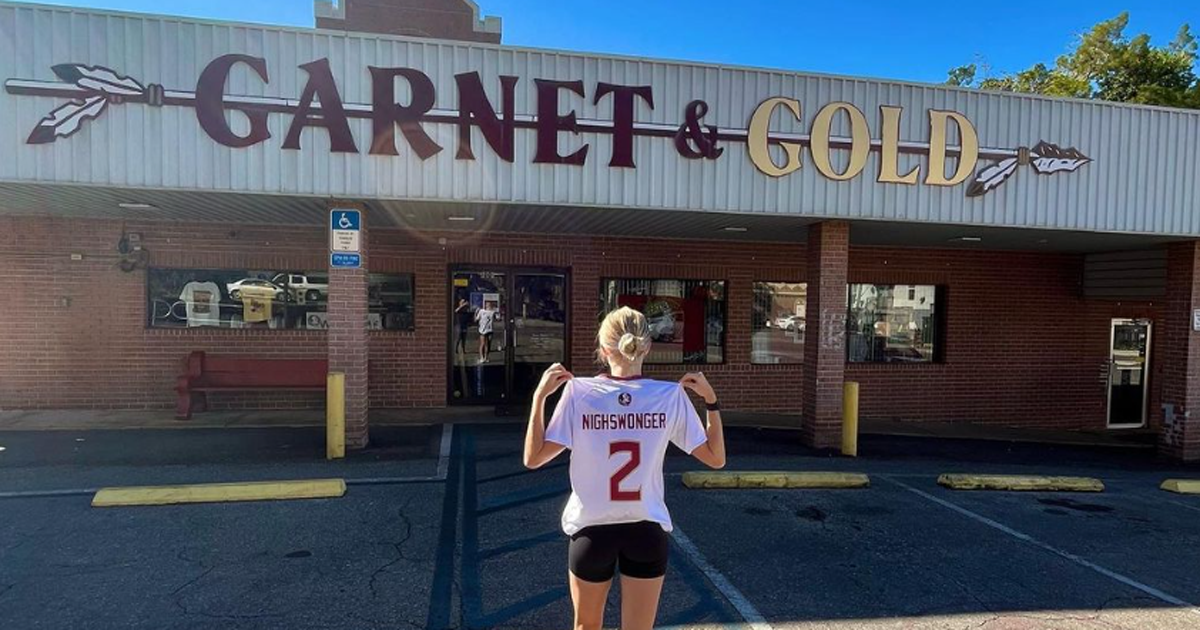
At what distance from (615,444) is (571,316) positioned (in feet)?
29.1

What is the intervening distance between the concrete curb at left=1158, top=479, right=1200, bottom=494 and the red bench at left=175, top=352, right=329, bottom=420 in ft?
37.1

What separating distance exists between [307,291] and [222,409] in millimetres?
2250

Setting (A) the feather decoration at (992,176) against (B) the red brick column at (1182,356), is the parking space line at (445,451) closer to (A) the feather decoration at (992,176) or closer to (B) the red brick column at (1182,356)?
(A) the feather decoration at (992,176)

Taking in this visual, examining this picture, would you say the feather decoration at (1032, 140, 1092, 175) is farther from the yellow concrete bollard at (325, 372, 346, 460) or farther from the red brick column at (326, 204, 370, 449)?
the yellow concrete bollard at (325, 372, 346, 460)

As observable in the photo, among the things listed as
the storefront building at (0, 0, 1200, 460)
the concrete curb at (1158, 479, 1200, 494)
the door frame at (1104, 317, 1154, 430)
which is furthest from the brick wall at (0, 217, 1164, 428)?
Answer: the concrete curb at (1158, 479, 1200, 494)

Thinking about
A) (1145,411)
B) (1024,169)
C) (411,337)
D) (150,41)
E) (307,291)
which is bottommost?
(1145,411)

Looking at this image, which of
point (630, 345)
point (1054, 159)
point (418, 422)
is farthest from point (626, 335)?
point (1054, 159)

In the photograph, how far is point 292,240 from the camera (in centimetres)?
1056

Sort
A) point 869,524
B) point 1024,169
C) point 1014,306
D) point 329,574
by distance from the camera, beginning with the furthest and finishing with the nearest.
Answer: point 1014,306
point 1024,169
point 869,524
point 329,574

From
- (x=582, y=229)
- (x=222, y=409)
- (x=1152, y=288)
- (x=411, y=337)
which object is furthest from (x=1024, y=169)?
(x=222, y=409)

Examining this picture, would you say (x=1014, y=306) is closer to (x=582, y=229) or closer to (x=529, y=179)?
(x=582, y=229)

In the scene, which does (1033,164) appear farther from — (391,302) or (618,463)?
(391,302)

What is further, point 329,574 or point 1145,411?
point 1145,411

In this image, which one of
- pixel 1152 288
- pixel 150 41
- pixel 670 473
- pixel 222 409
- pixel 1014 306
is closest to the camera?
pixel 150 41
